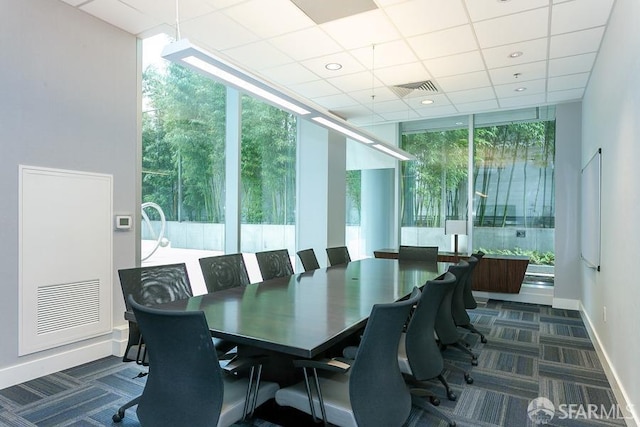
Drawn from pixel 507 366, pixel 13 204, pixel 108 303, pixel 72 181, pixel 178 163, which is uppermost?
pixel 178 163

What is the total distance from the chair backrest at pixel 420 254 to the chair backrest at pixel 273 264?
1.74 metres

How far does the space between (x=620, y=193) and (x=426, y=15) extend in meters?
2.03

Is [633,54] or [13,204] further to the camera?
[13,204]

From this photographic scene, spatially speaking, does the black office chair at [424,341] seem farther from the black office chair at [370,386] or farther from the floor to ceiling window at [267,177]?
the floor to ceiling window at [267,177]

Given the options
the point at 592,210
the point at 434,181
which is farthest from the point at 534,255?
the point at 592,210

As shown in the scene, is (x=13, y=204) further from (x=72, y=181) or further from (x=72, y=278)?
(x=72, y=278)

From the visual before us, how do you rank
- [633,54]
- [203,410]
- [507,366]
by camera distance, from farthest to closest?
[507,366], [633,54], [203,410]

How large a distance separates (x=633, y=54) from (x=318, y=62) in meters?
2.79

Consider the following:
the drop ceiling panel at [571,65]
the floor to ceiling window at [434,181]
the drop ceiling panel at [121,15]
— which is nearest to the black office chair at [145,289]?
the drop ceiling panel at [121,15]

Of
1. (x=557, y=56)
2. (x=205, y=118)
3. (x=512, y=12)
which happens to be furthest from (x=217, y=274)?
(x=557, y=56)

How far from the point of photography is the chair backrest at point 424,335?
7.28ft

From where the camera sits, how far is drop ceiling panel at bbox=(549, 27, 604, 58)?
3467 mm

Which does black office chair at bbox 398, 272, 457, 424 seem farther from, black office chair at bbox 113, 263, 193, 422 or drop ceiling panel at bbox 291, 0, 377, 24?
drop ceiling panel at bbox 291, 0, 377, 24

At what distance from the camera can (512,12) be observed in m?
3.09
